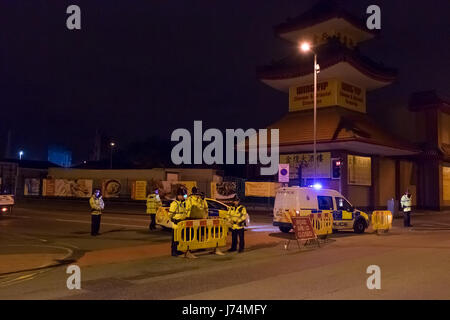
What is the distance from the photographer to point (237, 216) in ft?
44.5

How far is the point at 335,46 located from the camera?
35219 mm

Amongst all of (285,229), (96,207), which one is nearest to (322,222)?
(285,229)

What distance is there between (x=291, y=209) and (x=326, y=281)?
9.10 m

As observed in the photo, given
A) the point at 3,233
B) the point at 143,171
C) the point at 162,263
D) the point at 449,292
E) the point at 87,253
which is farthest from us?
the point at 143,171

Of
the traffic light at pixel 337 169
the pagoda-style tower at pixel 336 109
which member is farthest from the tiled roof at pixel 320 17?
the traffic light at pixel 337 169

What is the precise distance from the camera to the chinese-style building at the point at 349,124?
3369 cm

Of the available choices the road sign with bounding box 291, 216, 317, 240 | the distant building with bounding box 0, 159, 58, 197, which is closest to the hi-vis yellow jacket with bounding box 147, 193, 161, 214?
the road sign with bounding box 291, 216, 317, 240

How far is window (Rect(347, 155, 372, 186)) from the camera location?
34.5 meters

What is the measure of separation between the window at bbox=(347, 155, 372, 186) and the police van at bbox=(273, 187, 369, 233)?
49.0ft

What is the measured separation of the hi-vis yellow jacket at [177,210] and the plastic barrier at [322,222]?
592cm

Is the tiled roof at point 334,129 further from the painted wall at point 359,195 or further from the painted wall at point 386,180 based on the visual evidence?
the painted wall at point 359,195

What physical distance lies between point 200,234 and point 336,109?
2472cm
